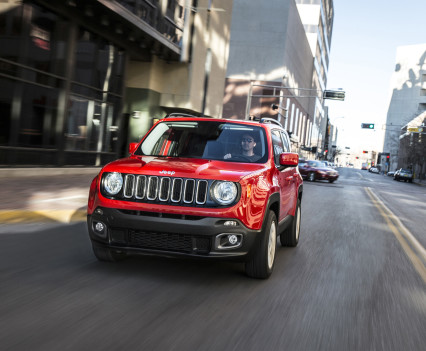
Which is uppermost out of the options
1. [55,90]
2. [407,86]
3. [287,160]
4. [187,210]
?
[407,86]

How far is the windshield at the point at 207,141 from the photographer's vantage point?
5.71 meters

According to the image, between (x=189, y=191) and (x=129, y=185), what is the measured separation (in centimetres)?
62

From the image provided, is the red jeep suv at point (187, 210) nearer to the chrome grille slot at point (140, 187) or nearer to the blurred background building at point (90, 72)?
the chrome grille slot at point (140, 187)

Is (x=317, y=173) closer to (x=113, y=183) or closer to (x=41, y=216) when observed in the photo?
(x=41, y=216)

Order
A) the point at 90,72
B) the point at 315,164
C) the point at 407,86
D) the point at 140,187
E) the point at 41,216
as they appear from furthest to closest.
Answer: the point at 407,86, the point at 315,164, the point at 90,72, the point at 41,216, the point at 140,187

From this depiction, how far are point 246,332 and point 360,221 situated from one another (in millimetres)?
8808

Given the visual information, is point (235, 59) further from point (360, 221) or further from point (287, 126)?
point (360, 221)

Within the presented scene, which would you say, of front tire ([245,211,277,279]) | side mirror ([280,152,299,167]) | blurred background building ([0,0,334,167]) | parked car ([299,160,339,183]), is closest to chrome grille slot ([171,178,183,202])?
front tire ([245,211,277,279])

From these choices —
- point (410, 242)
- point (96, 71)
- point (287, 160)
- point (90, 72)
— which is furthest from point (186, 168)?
point (96, 71)

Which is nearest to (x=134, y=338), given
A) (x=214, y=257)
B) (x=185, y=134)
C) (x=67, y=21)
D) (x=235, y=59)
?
(x=214, y=257)

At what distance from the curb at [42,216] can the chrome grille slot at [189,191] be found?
13.5 ft

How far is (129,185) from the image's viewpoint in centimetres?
487

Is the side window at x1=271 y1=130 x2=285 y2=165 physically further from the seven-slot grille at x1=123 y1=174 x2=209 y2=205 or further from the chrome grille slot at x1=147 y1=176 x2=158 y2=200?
the chrome grille slot at x1=147 y1=176 x2=158 y2=200

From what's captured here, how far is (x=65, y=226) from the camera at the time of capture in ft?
25.8
